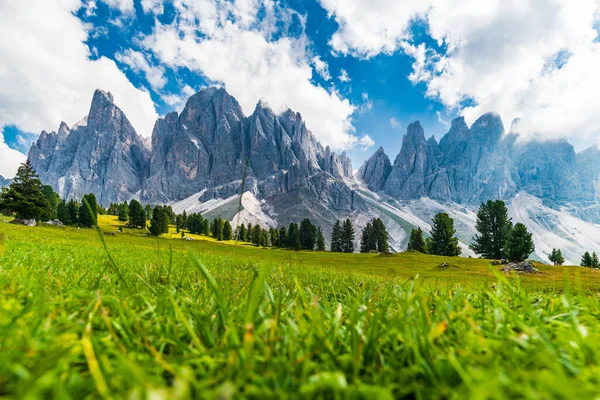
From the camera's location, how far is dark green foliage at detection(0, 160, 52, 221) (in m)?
58.8

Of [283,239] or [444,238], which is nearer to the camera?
[444,238]

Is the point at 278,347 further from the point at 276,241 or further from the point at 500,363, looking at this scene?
the point at 276,241

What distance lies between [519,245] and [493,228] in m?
18.6

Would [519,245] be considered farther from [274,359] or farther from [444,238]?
[274,359]

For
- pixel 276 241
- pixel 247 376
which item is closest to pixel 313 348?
pixel 247 376

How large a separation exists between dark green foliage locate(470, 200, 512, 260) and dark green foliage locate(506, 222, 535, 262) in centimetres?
1469

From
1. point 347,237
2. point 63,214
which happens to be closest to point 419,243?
point 347,237

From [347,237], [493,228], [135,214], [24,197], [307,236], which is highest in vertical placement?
[135,214]

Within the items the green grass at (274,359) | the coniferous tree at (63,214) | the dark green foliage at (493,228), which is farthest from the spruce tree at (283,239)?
the green grass at (274,359)

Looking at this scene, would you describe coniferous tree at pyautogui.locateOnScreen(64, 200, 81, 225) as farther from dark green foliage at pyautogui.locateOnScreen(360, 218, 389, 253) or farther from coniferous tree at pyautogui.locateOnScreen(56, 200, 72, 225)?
dark green foliage at pyautogui.locateOnScreen(360, 218, 389, 253)

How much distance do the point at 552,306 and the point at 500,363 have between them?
162cm

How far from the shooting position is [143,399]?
69cm

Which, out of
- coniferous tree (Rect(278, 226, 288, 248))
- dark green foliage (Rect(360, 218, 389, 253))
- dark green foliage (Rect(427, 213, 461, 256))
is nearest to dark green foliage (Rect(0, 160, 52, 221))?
coniferous tree (Rect(278, 226, 288, 248))

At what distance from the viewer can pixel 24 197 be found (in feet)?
196
